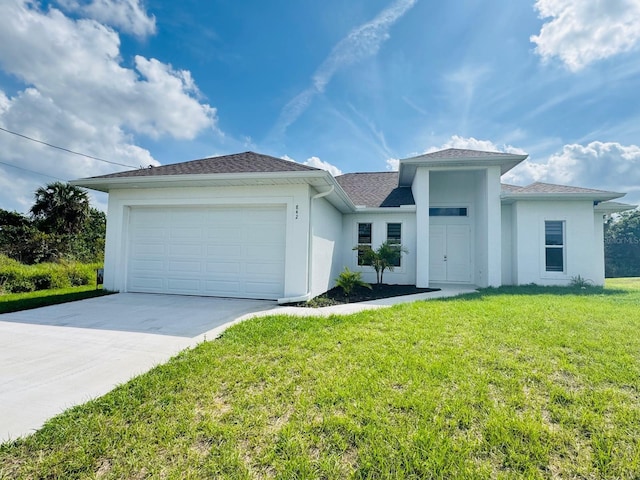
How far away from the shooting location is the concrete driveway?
275cm

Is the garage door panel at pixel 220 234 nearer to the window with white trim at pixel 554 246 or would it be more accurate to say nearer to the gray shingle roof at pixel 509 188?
the gray shingle roof at pixel 509 188

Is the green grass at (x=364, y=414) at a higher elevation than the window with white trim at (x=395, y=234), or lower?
lower

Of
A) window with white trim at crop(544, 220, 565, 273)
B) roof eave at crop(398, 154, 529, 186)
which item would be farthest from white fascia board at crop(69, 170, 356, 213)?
window with white trim at crop(544, 220, 565, 273)

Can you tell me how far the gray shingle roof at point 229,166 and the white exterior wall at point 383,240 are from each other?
462 centimetres

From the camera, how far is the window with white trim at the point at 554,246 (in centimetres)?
1027

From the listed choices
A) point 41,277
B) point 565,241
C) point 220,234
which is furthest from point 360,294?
point 41,277

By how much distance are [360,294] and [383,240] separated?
3.20m

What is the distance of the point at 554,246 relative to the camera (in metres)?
10.3

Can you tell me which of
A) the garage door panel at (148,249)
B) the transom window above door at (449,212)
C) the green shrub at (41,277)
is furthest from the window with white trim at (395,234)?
the green shrub at (41,277)

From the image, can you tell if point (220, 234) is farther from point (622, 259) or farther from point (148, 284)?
point (622, 259)

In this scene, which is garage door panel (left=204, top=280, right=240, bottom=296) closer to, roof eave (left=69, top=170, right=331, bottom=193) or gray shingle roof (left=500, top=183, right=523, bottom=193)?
roof eave (left=69, top=170, right=331, bottom=193)

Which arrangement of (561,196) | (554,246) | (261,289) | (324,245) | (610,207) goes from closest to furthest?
(261,289) < (324,245) < (561,196) < (554,246) < (610,207)

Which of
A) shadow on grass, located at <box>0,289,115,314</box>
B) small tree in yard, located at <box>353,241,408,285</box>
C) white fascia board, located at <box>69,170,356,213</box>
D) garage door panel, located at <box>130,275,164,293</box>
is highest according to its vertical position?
white fascia board, located at <box>69,170,356,213</box>

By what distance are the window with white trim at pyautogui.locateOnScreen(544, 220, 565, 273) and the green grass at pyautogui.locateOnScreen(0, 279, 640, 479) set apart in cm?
737
